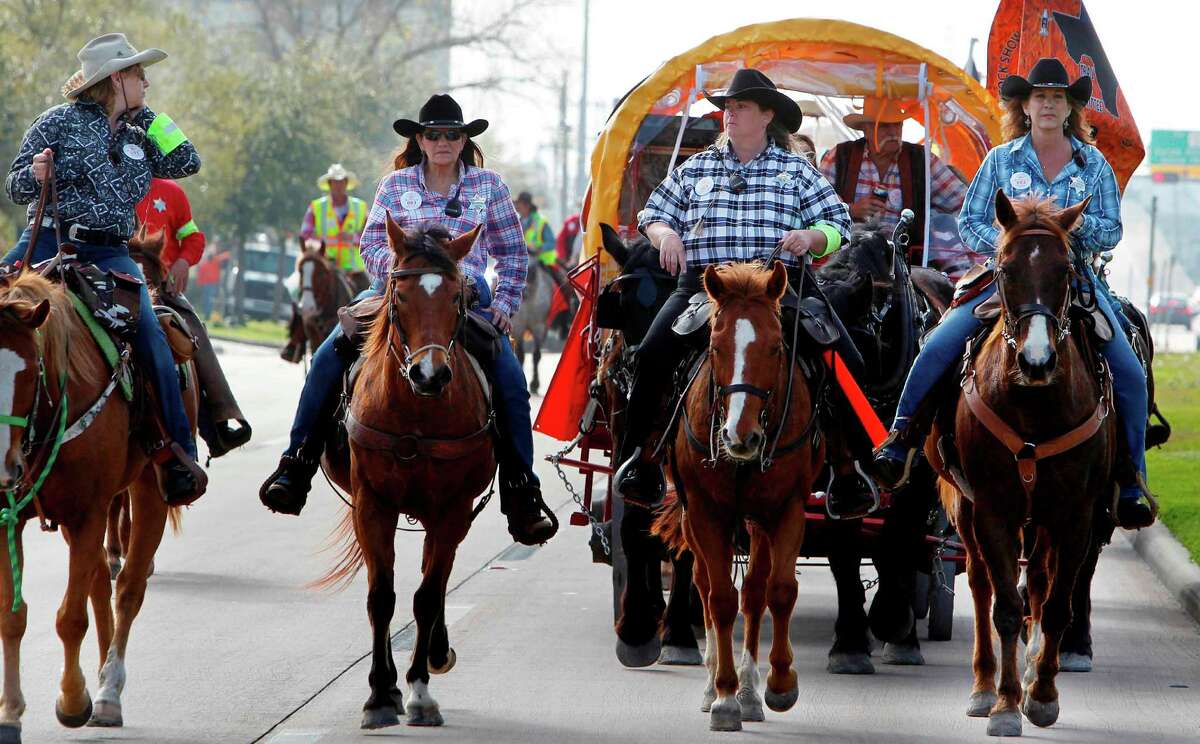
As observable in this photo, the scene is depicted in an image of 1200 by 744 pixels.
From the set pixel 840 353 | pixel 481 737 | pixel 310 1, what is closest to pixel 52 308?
pixel 481 737

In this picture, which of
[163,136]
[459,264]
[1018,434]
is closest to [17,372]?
[163,136]

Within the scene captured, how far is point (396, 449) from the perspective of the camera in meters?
8.40

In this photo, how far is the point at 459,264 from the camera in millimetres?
8773

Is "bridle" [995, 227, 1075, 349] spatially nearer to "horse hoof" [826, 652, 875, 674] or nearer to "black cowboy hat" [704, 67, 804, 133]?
"black cowboy hat" [704, 67, 804, 133]

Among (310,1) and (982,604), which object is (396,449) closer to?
(982,604)

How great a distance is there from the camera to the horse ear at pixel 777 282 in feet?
26.7

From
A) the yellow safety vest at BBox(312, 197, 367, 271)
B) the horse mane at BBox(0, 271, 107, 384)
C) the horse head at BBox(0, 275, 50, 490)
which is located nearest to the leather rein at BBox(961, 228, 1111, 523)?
the horse mane at BBox(0, 271, 107, 384)

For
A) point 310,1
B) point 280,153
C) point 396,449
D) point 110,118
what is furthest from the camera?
point 310,1

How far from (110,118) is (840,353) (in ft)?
11.3

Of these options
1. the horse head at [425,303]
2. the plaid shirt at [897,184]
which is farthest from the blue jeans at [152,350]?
the plaid shirt at [897,184]

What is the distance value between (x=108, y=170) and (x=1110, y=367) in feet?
14.8

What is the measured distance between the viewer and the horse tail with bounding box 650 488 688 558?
9.05 m

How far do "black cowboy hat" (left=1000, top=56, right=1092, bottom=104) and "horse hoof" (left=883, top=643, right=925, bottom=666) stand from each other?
8.96 ft

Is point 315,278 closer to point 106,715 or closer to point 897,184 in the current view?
point 897,184
